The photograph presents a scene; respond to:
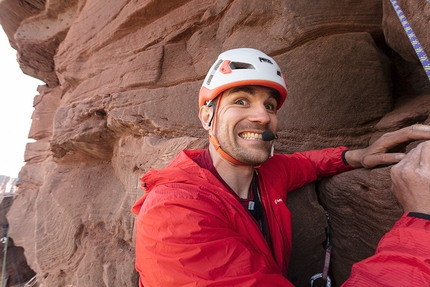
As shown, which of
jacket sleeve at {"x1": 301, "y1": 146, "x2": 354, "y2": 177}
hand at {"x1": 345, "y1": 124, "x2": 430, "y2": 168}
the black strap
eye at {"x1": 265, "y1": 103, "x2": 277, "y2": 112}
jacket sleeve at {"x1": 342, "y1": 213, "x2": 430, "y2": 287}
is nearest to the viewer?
jacket sleeve at {"x1": 342, "y1": 213, "x2": 430, "y2": 287}

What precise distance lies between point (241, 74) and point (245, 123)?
0.50 meters

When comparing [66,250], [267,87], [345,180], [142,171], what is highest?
[267,87]

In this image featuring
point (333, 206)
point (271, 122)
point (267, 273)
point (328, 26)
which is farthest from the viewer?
point (328, 26)

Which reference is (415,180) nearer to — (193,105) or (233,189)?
(233,189)

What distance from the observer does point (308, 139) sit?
319 cm

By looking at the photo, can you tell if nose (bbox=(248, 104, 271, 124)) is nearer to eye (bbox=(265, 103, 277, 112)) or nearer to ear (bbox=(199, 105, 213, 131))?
eye (bbox=(265, 103, 277, 112))

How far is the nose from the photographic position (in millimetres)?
2059

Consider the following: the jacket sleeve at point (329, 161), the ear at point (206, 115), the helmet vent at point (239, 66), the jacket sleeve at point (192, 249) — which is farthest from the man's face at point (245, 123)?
the jacket sleeve at point (329, 161)

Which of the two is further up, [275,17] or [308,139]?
[275,17]

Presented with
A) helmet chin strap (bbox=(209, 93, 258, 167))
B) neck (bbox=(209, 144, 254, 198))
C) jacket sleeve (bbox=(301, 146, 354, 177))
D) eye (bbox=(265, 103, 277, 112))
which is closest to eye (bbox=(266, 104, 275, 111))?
eye (bbox=(265, 103, 277, 112))

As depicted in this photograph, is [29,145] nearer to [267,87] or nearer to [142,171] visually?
[142,171]

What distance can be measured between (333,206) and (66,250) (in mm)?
5676

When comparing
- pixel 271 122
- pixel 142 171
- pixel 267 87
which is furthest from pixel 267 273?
pixel 142 171

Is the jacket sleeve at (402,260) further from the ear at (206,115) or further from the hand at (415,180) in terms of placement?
the ear at (206,115)
